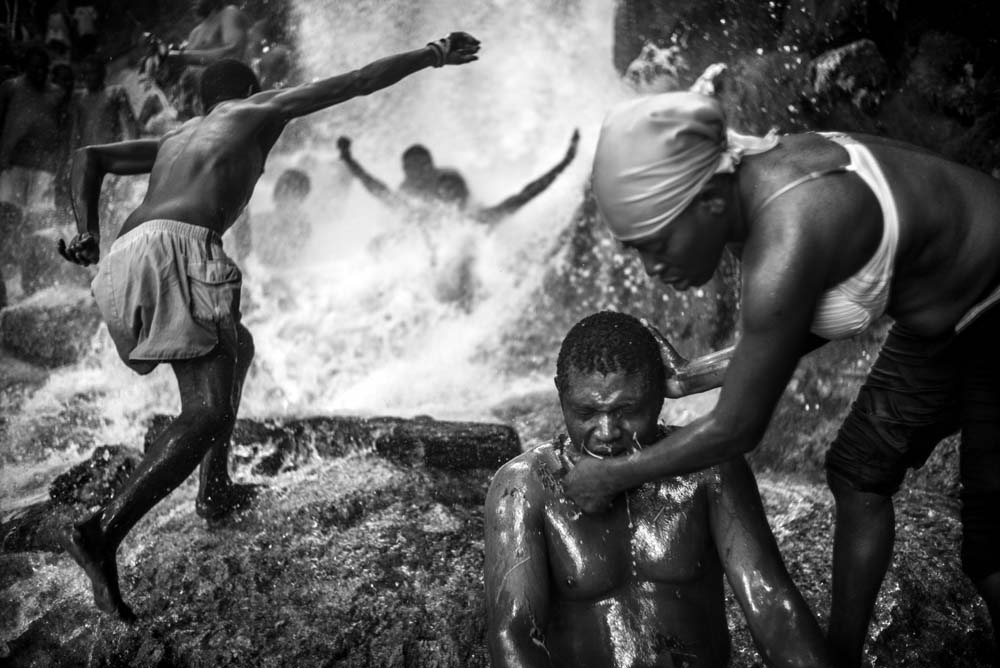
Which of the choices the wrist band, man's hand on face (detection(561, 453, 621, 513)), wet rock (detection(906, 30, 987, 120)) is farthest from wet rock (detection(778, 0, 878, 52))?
man's hand on face (detection(561, 453, 621, 513))

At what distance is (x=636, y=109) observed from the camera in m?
2.08

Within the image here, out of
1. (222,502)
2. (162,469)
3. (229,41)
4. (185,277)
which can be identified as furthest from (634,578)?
(229,41)

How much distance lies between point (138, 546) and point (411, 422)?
175 centimetres

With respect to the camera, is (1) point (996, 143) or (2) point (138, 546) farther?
(1) point (996, 143)

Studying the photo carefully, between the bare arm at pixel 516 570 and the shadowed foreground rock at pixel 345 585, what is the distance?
3.41 ft

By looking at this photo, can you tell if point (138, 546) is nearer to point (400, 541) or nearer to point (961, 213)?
point (400, 541)

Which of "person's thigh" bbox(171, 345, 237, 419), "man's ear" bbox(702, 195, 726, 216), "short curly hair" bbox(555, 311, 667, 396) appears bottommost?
"person's thigh" bbox(171, 345, 237, 419)

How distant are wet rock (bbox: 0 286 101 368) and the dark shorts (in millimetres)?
7501

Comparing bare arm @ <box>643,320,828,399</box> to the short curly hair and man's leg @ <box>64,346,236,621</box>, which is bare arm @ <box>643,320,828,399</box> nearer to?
the short curly hair

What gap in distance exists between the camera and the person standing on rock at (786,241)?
6.31 feet

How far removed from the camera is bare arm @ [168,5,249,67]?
8.66 metres

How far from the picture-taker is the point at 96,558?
3203 millimetres

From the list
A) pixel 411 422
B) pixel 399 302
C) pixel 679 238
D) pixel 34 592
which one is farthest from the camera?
pixel 399 302

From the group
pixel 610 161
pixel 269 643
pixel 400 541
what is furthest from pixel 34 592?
pixel 610 161
